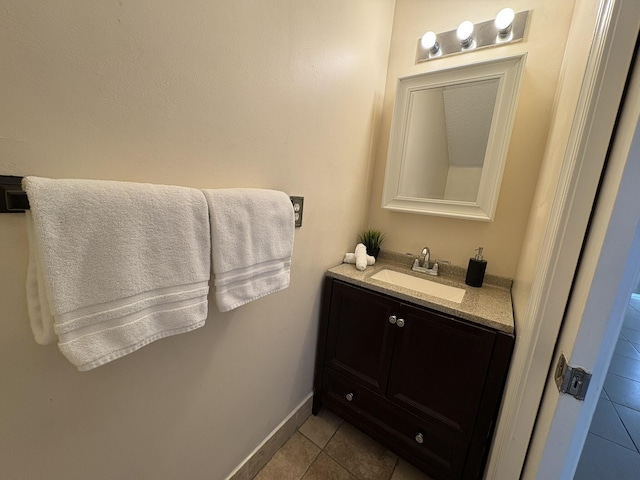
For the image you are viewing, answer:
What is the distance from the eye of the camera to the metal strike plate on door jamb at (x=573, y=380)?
1.71 ft

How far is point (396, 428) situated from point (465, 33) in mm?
2011

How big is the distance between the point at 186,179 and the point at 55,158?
0.25 metres

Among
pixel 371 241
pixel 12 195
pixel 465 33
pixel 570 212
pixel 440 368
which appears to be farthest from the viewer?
pixel 371 241

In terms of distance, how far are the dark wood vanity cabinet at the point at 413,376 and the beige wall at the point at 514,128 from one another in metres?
0.57

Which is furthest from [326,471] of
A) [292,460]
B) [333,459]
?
[292,460]

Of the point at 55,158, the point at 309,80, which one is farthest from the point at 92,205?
the point at 309,80

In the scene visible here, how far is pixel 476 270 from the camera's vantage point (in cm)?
128

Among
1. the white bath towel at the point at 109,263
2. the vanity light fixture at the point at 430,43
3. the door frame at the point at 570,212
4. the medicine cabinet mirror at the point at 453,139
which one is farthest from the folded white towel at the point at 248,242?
the vanity light fixture at the point at 430,43

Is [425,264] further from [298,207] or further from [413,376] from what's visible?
[298,207]

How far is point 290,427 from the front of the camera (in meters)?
1.29

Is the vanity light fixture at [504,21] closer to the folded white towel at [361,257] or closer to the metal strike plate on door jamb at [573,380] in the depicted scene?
the folded white towel at [361,257]

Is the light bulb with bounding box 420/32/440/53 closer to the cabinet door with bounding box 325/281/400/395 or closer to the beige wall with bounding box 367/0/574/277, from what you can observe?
the beige wall with bounding box 367/0/574/277

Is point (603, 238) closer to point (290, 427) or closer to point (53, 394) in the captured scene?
point (53, 394)

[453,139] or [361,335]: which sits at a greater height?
[453,139]
